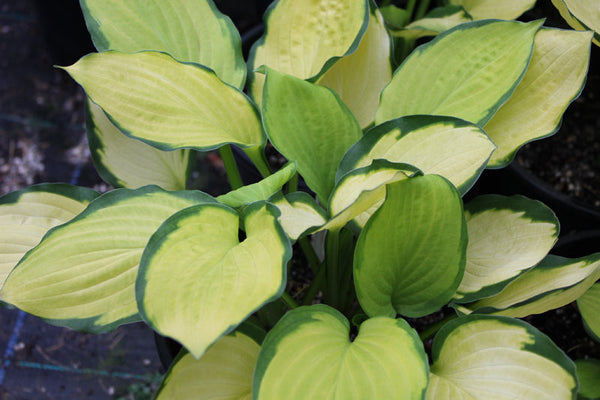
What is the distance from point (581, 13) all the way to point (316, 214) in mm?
451

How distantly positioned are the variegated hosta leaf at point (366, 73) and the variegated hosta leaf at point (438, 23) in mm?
81

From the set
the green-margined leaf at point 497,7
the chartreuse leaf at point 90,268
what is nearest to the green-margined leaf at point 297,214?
the chartreuse leaf at point 90,268

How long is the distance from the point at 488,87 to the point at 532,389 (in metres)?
0.33

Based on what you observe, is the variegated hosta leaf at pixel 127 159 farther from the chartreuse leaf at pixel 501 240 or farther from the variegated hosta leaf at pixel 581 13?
the variegated hosta leaf at pixel 581 13

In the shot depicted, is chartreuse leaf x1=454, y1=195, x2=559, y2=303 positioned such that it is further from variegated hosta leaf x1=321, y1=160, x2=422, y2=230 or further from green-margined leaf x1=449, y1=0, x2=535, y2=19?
green-margined leaf x1=449, y1=0, x2=535, y2=19

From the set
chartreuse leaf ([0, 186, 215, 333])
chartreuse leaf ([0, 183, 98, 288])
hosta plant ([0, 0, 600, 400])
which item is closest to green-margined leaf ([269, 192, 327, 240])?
hosta plant ([0, 0, 600, 400])

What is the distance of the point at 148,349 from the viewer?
111 centimetres

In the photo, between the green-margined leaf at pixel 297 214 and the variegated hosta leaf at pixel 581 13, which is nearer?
the green-margined leaf at pixel 297 214

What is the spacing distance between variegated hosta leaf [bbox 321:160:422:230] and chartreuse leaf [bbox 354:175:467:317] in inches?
0.6

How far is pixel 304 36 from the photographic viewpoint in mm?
745

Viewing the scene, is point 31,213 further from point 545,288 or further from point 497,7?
point 497,7

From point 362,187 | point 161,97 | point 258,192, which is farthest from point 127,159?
point 362,187

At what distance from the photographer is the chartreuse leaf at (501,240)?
24.7 inches

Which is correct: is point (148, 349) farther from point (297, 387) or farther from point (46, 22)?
point (46, 22)
